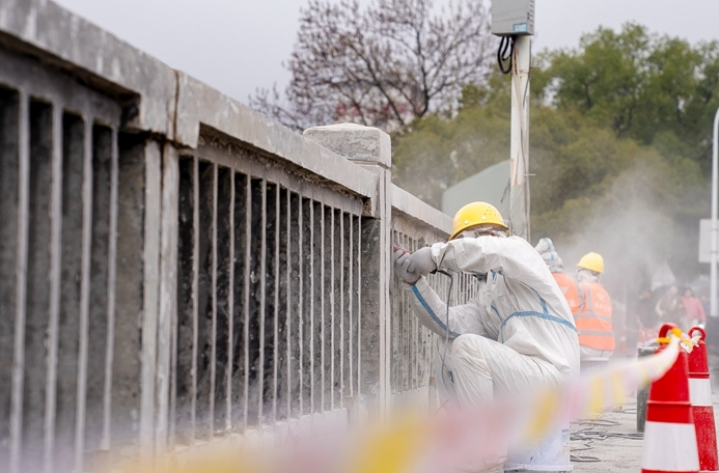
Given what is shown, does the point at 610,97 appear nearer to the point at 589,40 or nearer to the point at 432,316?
the point at 589,40

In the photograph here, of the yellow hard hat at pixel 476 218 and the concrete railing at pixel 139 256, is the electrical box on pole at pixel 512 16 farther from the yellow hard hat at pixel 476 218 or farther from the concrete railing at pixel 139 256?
the concrete railing at pixel 139 256

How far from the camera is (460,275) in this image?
30.6 ft

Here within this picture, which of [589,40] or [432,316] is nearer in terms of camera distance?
[432,316]

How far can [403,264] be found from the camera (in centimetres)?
657

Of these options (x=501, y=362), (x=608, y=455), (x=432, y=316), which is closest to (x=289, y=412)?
(x=501, y=362)

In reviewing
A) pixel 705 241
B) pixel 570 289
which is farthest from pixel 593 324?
pixel 705 241

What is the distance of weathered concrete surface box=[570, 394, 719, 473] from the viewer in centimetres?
763

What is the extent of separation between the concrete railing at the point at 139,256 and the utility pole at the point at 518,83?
691cm

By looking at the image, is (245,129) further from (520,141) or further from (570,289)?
(570,289)

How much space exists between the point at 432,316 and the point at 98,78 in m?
4.41

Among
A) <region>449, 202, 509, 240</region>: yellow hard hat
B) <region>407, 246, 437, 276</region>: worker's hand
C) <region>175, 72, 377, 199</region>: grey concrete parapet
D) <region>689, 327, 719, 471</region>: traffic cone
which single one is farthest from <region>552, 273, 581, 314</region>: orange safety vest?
<region>175, 72, 377, 199</region>: grey concrete parapet

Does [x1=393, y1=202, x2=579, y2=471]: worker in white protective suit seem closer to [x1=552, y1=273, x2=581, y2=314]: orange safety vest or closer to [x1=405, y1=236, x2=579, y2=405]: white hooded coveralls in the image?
[x1=405, y1=236, x2=579, y2=405]: white hooded coveralls

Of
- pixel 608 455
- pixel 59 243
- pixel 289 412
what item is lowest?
pixel 608 455

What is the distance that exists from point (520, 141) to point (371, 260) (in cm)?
634
